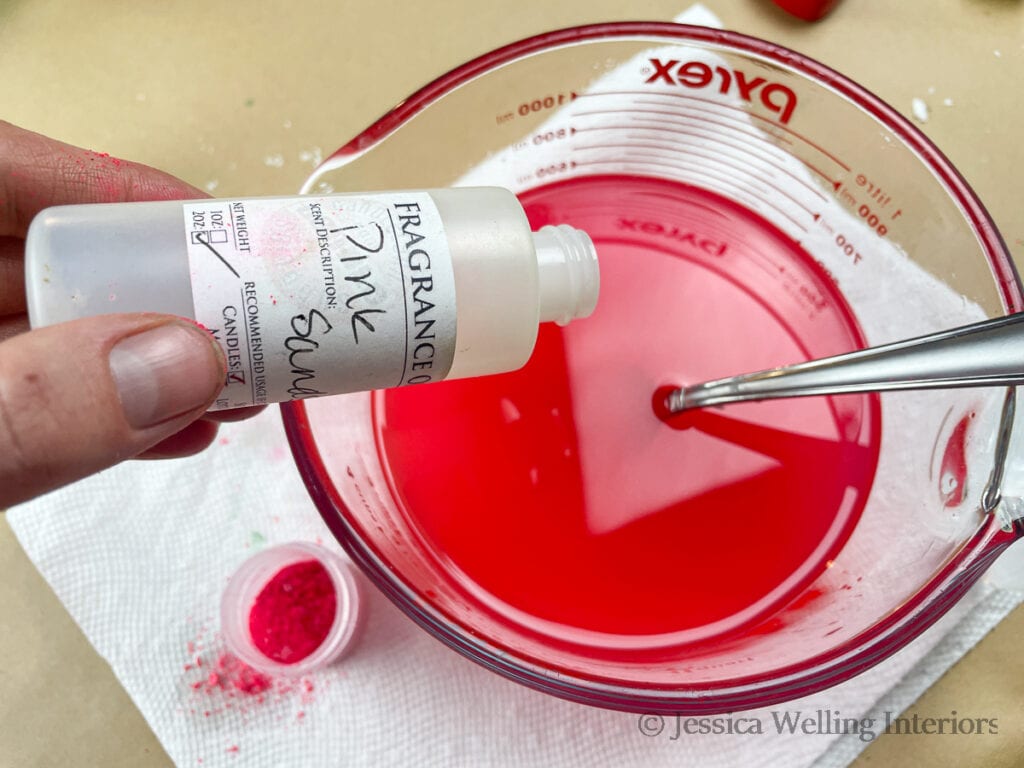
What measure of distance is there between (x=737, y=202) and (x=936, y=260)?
21 centimetres

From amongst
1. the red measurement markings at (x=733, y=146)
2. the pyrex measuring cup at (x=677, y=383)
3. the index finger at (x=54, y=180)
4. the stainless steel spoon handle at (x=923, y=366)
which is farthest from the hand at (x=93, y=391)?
the red measurement markings at (x=733, y=146)

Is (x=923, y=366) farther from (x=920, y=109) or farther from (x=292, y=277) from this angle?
(x=920, y=109)

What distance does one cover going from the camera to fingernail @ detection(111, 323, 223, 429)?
43 centimetres

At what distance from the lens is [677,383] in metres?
0.79

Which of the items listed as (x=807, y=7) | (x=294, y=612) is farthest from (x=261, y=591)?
(x=807, y=7)

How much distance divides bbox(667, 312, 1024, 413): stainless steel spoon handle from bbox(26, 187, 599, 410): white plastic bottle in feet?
0.91

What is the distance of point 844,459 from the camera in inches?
30.4

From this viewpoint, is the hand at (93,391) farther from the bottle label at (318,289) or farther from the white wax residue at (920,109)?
the white wax residue at (920,109)

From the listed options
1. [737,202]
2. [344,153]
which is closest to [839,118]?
[737,202]

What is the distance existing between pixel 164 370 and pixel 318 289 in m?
0.10

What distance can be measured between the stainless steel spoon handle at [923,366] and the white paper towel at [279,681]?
0.33m

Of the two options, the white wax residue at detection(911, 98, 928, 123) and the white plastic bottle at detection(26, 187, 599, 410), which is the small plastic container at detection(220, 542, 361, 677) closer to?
the white plastic bottle at detection(26, 187, 599, 410)

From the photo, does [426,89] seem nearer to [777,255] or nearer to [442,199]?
[442,199]

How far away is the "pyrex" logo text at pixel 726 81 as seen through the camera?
2.40ft
